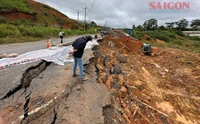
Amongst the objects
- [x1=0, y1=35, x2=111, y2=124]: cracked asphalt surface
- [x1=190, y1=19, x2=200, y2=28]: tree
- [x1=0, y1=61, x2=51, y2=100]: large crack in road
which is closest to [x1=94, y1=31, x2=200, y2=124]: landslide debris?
[x1=0, y1=35, x2=111, y2=124]: cracked asphalt surface

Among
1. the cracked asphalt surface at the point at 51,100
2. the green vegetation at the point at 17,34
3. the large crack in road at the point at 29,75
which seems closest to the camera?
the cracked asphalt surface at the point at 51,100

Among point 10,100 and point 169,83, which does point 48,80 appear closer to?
point 10,100

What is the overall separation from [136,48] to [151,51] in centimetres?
234

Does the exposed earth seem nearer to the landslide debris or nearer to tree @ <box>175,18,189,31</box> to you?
the landslide debris

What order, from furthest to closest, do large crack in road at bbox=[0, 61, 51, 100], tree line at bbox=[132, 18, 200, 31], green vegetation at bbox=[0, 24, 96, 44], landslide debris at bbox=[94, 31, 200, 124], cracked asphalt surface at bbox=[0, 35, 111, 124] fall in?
tree line at bbox=[132, 18, 200, 31], green vegetation at bbox=[0, 24, 96, 44], landslide debris at bbox=[94, 31, 200, 124], large crack in road at bbox=[0, 61, 51, 100], cracked asphalt surface at bbox=[0, 35, 111, 124]

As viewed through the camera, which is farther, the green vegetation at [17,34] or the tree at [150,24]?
the tree at [150,24]

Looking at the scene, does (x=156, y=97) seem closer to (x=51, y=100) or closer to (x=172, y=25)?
(x=51, y=100)

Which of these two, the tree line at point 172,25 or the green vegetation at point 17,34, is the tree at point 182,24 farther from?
the green vegetation at point 17,34

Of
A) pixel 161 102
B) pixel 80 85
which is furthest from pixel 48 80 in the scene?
pixel 161 102

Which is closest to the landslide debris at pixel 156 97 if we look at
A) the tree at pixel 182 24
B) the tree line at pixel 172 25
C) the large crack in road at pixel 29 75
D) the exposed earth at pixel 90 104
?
the exposed earth at pixel 90 104

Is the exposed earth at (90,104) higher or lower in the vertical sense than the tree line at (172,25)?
lower

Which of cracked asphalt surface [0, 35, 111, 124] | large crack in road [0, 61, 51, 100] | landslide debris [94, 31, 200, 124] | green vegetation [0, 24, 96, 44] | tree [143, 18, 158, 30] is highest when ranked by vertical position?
tree [143, 18, 158, 30]

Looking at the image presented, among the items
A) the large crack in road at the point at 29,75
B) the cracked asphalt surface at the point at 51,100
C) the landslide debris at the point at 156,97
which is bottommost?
the landslide debris at the point at 156,97

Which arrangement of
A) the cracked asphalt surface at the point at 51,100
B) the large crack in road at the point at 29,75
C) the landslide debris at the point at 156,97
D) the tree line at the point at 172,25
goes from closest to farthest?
the cracked asphalt surface at the point at 51,100
the large crack in road at the point at 29,75
the landslide debris at the point at 156,97
the tree line at the point at 172,25
